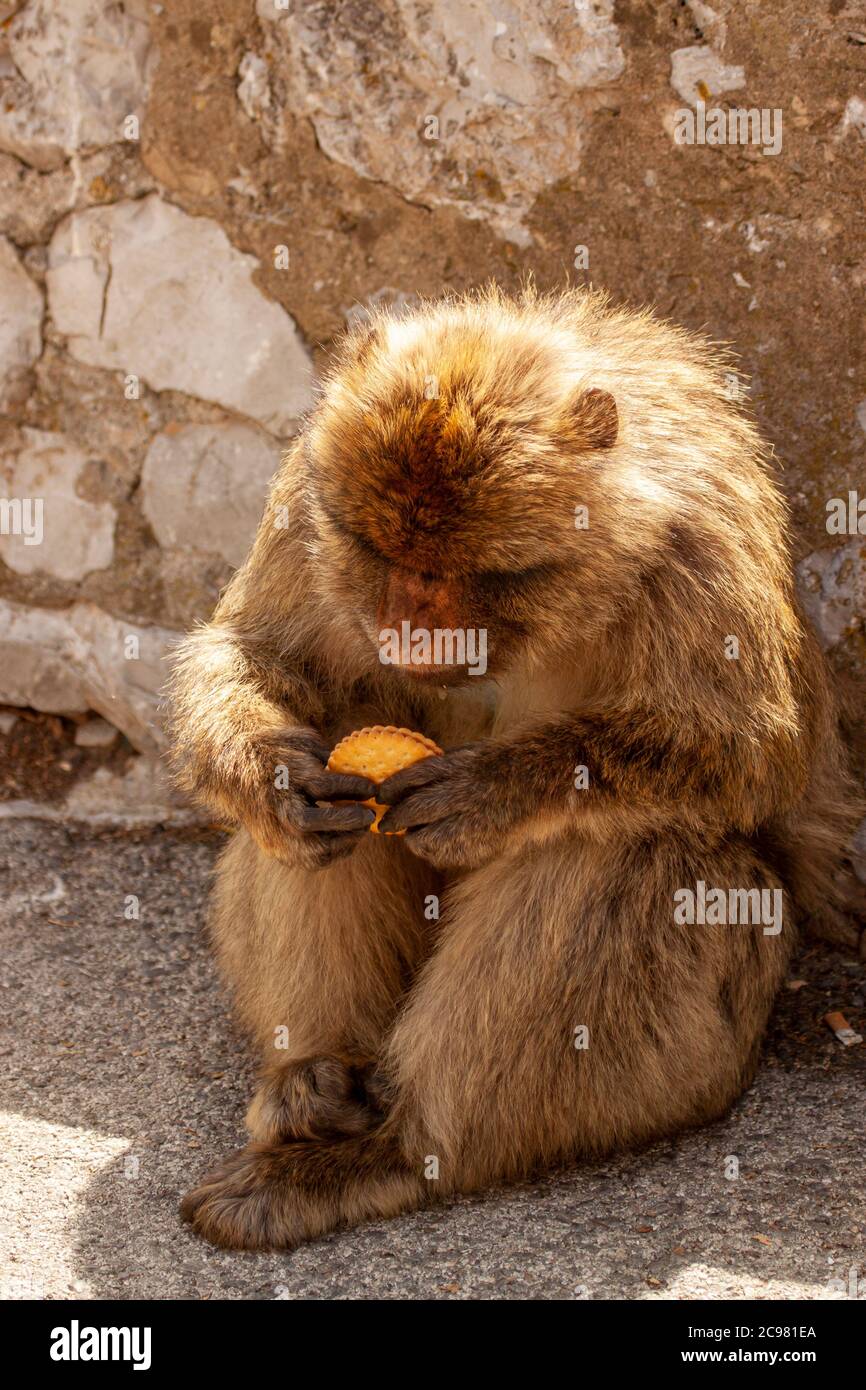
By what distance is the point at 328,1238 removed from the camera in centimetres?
314

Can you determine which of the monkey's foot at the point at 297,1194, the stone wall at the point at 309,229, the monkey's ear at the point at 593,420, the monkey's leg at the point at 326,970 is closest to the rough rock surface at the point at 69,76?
the stone wall at the point at 309,229

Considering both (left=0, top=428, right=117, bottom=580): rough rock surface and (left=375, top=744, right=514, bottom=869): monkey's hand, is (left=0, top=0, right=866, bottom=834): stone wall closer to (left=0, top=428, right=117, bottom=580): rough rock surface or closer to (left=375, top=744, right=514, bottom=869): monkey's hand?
(left=0, top=428, right=117, bottom=580): rough rock surface

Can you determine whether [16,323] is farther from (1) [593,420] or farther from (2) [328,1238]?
(2) [328,1238]

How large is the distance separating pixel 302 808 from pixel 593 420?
943 millimetres

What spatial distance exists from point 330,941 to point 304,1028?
219mm

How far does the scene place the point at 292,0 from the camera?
13.3ft

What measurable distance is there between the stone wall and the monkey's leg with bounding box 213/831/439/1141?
4.00 ft

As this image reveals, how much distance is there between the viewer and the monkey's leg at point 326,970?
3.35 meters

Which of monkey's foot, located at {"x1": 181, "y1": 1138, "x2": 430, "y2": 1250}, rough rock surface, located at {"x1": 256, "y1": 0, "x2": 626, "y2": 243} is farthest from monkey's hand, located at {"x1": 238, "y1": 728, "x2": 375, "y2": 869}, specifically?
rough rock surface, located at {"x1": 256, "y1": 0, "x2": 626, "y2": 243}

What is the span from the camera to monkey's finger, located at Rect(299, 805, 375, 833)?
310cm

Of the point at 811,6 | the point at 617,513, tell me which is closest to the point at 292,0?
the point at 811,6

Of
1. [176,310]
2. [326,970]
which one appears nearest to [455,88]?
[176,310]

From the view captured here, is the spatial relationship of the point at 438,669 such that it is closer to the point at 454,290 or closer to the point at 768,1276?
the point at 768,1276

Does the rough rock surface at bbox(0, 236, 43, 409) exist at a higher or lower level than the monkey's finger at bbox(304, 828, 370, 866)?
higher
